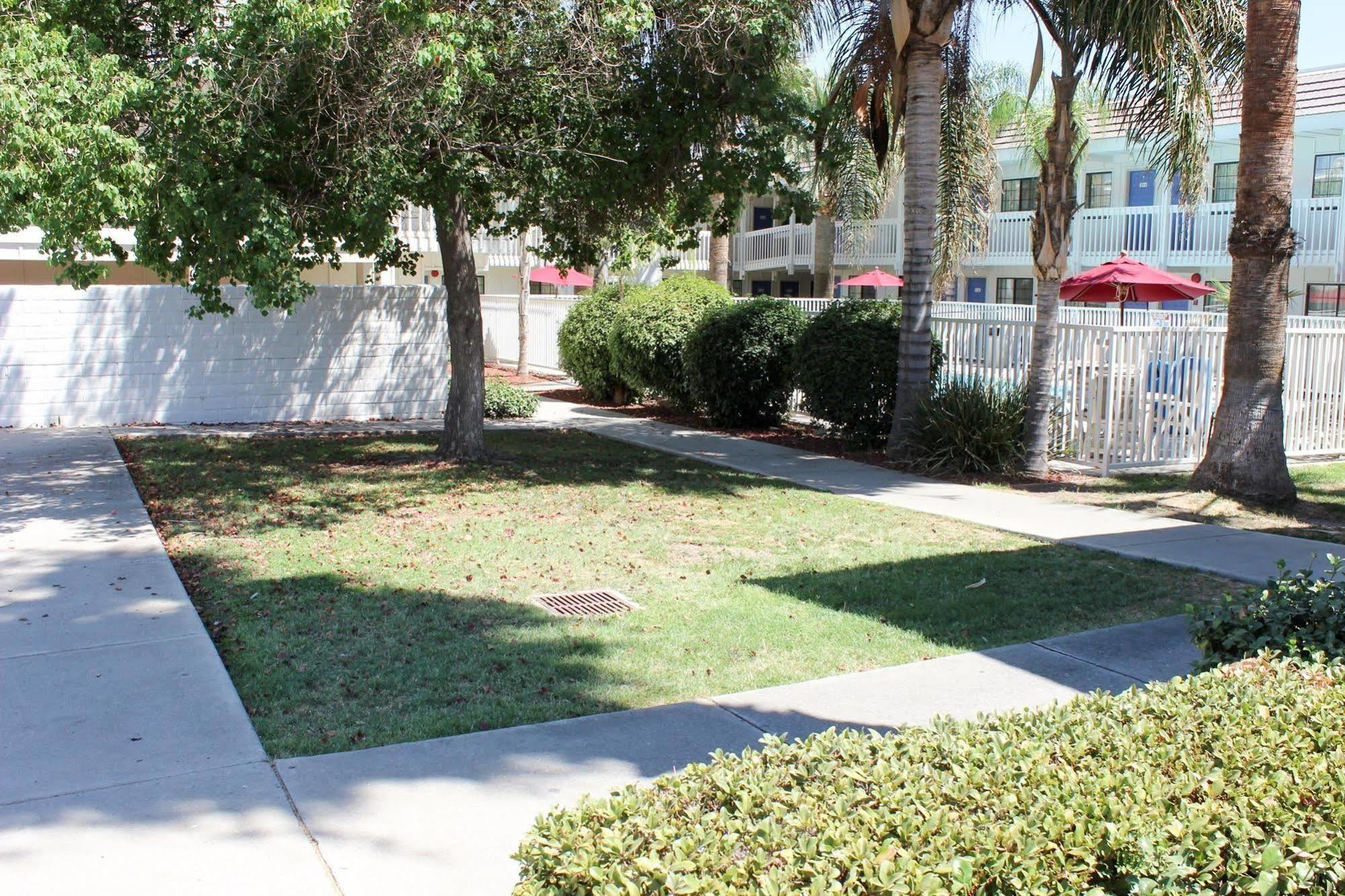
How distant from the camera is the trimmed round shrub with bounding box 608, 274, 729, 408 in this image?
714 inches

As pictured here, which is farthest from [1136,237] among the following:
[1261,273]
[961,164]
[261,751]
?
[261,751]

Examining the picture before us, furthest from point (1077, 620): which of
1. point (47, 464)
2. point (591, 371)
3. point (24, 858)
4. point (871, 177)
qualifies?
point (591, 371)

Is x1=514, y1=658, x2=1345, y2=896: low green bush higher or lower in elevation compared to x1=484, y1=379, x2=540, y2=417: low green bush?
lower

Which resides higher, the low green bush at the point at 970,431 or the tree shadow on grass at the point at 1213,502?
the low green bush at the point at 970,431

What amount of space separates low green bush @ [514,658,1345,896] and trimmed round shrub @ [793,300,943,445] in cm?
1084

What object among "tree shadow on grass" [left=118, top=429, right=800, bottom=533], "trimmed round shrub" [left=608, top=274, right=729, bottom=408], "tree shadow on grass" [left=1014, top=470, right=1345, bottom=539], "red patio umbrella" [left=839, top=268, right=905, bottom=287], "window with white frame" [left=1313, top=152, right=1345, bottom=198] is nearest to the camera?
"tree shadow on grass" [left=1014, top=470, right=1345, bottom=539]

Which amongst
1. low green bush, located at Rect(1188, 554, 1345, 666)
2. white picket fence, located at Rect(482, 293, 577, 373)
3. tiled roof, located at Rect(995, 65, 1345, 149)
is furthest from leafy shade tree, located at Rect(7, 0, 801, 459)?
tiled roof, located at Rect(995, 65, 1345, 149)

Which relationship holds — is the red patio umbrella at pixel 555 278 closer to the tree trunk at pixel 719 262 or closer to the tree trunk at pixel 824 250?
the tree trunk at pixel 719 262

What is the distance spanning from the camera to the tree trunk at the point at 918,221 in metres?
13.2

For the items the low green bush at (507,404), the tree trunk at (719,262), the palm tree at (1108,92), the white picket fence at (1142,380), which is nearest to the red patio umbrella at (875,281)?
the tree trunk at (719,262)

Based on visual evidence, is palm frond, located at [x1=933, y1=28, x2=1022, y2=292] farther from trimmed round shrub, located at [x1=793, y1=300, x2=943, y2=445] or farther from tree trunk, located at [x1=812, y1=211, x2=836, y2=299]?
tree trunk, located at [x1=812, y1=211, x2=836, y2=299]

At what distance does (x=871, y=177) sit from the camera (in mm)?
18016

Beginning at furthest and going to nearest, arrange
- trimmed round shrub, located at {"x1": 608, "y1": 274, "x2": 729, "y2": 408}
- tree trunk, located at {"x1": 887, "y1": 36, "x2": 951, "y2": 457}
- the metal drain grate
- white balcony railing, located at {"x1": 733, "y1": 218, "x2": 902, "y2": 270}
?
white balcony railing, located at {"x1": 733, "y1": 218, "x2": 902, "y2": 270} < trimmed round shrub, located at {"x1": 608, "y1": 274, "x2": 729, "y2": 408} < tree trunk, located at {"x1": 887, "y1": 36, "x2": 951, "y2": 457} < the metal drain grate

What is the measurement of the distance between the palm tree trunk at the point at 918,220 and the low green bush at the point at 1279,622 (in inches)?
325
